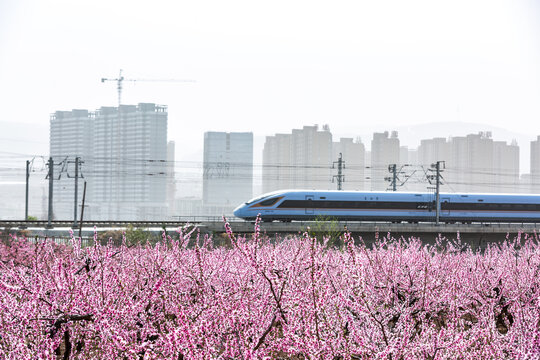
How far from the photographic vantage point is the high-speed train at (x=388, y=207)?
1444 inches

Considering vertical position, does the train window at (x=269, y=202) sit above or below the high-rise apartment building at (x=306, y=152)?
below

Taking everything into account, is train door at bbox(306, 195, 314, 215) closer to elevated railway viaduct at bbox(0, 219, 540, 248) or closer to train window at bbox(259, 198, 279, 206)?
elevated railway viaduct at bbox(0, 219, 540, 248)

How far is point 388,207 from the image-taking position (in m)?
38.2

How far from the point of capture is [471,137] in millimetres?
195375

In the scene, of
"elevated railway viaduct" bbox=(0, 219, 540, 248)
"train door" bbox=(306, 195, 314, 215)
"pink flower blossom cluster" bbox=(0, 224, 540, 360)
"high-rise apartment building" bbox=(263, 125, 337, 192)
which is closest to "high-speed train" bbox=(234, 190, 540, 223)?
"train door" bbox=(306, 195, 314, 215)

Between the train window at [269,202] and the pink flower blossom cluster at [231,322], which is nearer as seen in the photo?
the pink flower blossom cluster at [231,322]

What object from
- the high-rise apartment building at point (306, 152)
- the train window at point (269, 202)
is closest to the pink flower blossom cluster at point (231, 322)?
the train window at point (269, 202)

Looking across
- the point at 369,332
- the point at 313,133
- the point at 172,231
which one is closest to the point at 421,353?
the point at 369,332

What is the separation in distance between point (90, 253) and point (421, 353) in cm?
423

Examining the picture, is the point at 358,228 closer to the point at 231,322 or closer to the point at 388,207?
the point at 388,207

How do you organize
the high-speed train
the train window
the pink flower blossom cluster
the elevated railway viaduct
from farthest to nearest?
the high-speed train, the train window, the elevated railway viaduct, the pink flower blossom cluster

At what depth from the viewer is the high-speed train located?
36688 mm

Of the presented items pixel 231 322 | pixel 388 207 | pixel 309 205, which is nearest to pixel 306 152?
pixel 388 207

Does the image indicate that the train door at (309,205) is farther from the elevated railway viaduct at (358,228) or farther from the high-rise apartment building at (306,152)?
the high-rise apartment building at (306,152)
